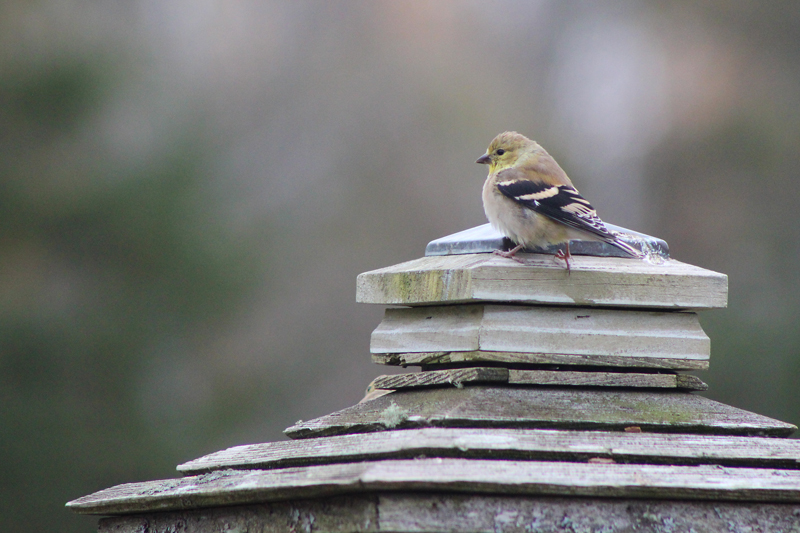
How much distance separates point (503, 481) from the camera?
1.53m

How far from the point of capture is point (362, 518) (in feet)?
5.02

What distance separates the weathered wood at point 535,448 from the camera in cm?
162

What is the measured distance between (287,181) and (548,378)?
9.16 metres

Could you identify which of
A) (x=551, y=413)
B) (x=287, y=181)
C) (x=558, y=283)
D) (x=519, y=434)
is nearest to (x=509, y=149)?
(x=558, y=283)

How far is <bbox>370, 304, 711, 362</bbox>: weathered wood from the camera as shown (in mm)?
1954

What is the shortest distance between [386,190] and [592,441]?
9.73m

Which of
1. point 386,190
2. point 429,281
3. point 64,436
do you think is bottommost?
point 64,436

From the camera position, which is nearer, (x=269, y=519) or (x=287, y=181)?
(x=269, y=519)

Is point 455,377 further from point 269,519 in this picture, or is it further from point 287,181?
point 287,181

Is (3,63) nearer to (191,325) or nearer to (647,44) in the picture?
(191,325)

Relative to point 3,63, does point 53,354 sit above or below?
below

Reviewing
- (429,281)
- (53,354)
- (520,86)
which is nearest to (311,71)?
(520,86)

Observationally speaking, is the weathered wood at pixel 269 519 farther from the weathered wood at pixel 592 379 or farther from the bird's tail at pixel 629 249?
the bird's tail at pixel 629 249

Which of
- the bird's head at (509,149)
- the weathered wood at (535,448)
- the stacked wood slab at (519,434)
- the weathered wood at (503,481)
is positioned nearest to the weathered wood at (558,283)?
the stacked wood slab at (519,434)
